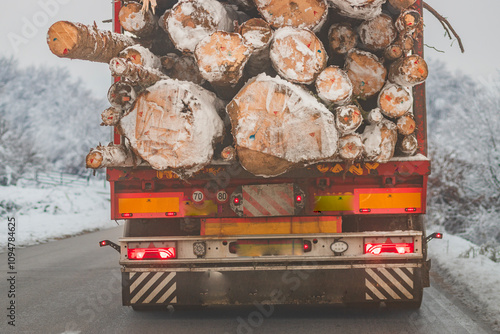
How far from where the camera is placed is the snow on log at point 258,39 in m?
4.78

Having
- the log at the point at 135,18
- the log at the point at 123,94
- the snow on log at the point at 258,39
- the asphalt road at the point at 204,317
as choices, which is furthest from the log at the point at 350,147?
the log at the point at 135,18

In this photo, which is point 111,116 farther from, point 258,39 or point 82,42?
point 258,39

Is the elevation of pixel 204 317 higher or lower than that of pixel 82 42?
lower

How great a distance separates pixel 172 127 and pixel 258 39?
1.01 metres

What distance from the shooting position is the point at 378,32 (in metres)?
5.33

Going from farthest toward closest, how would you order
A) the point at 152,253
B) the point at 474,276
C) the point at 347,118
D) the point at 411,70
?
the point at 474,276, the point at 152,253, the point at 411,70, the point at 347,118

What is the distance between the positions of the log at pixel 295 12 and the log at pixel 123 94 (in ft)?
4.37

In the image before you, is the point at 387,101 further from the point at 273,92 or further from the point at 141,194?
the point at 141,194

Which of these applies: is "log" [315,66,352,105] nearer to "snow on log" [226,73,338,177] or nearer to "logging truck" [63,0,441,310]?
"logging truck" [63,0,441,310]

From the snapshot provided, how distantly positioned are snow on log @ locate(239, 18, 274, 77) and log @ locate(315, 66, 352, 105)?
50 cm

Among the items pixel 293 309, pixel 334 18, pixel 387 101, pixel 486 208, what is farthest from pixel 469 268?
pixel 486 208

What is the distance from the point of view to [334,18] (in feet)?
17.5

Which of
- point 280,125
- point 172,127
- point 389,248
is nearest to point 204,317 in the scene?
point 389,248

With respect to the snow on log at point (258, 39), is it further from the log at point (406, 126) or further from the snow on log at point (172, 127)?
the log at point (406, 126)
